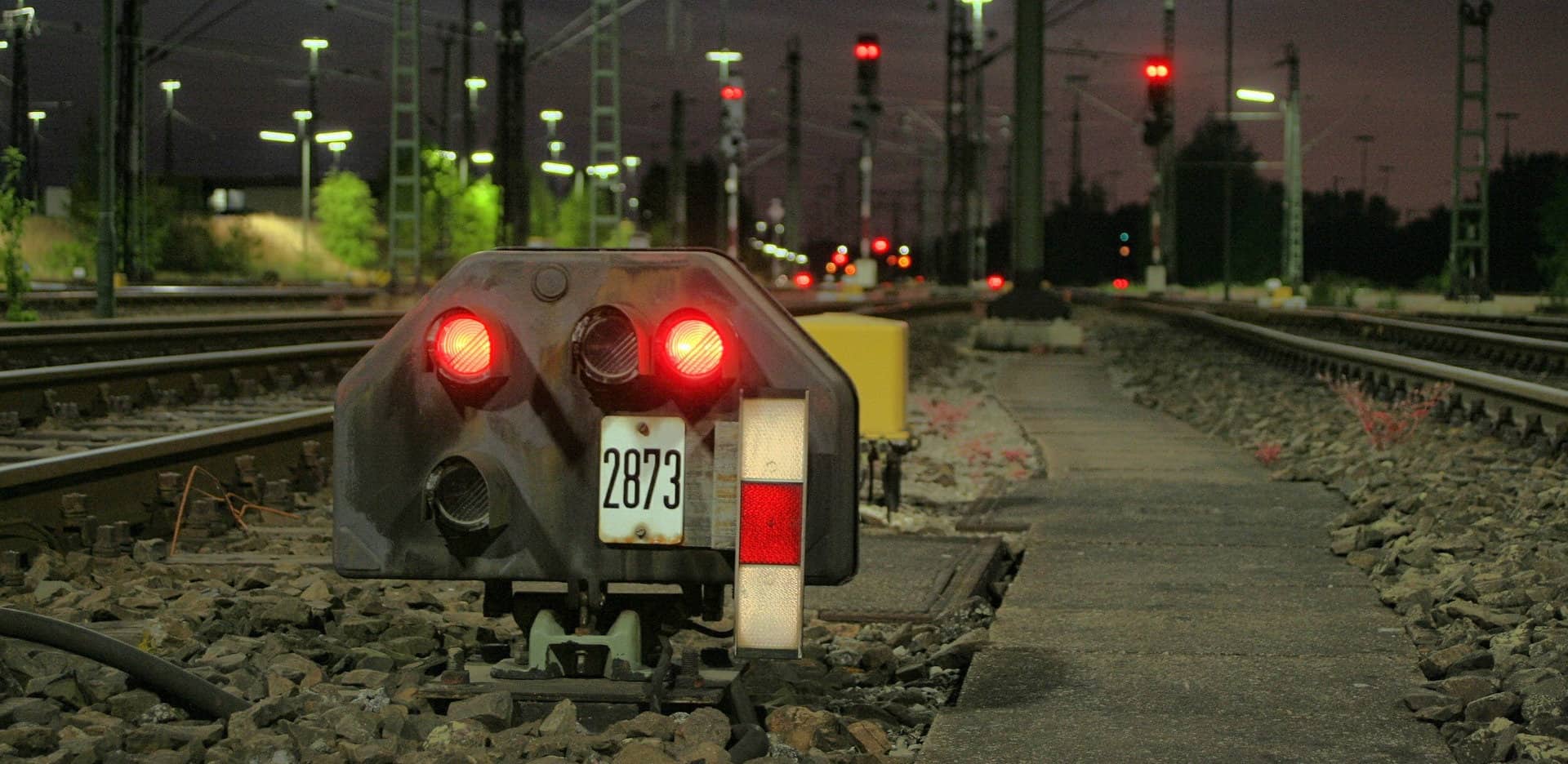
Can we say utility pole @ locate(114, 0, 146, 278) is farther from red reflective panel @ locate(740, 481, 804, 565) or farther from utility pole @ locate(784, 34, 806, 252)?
red reflective panel @ locate(740, 481, 804, 565)

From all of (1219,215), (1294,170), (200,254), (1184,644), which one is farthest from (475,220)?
(1219,215)

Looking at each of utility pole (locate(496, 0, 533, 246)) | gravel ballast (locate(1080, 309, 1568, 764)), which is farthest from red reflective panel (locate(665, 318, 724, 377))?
utility pole (locate(496, 0, 533, 246))

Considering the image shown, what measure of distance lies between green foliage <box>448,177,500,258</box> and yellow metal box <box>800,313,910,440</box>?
197ft

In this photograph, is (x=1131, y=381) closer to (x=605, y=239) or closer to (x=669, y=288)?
(x=669, y=288)

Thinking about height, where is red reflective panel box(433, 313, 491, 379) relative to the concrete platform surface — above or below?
above

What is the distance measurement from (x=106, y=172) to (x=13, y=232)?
5.54 ft

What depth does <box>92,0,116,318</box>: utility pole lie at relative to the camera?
25.2 metres

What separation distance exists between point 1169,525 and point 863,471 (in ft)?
9.21

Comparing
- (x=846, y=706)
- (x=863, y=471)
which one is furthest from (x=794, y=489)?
(x=863, y=471)

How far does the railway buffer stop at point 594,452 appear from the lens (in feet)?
16.0

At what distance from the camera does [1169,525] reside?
9.23 m

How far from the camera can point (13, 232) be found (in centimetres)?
2655

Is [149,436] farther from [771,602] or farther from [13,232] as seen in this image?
[13,232]

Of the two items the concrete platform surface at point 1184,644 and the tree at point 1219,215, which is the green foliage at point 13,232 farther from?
the tree at point 1219,215
